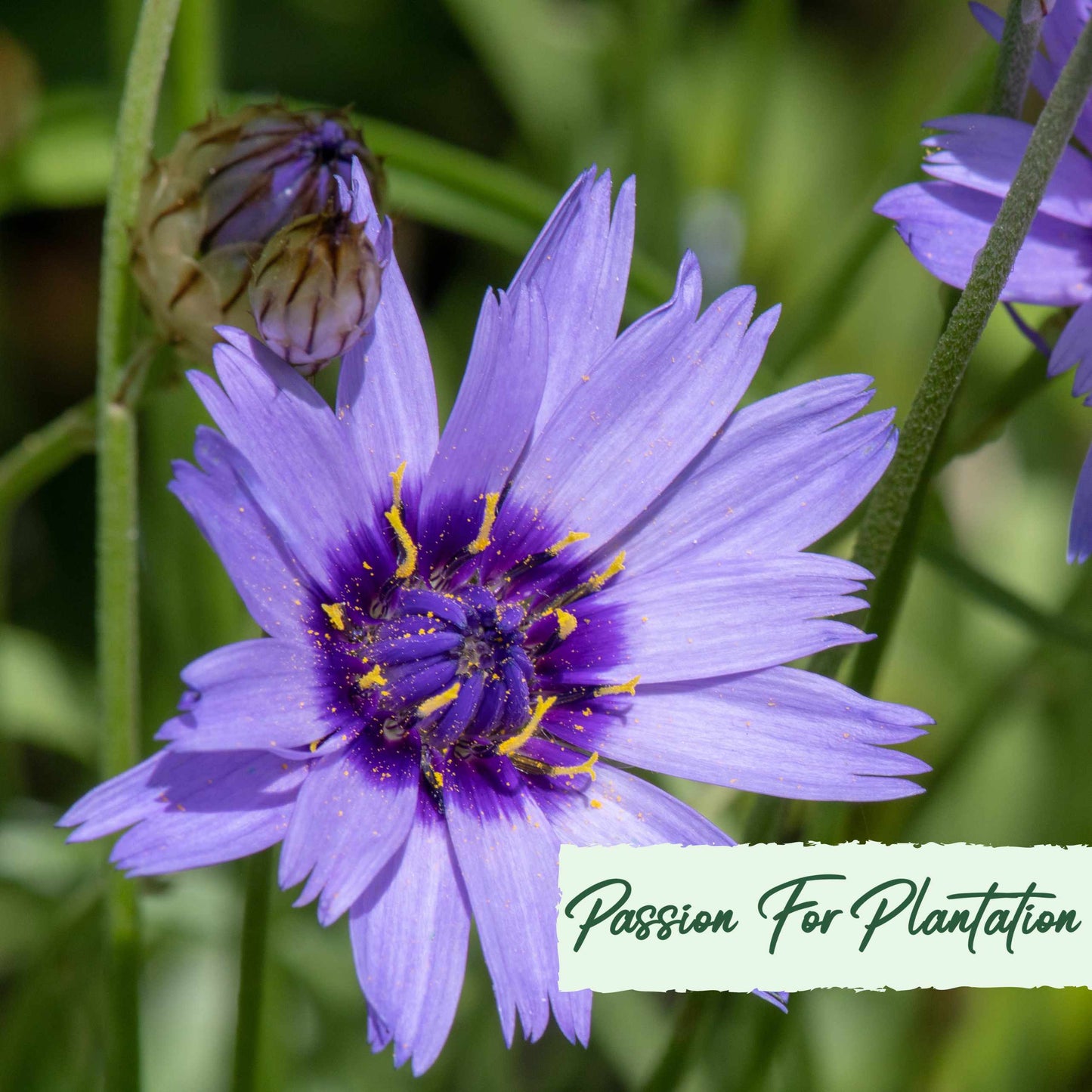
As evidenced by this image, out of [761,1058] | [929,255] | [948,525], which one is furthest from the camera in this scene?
[948,525]

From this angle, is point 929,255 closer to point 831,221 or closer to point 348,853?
point 348,853

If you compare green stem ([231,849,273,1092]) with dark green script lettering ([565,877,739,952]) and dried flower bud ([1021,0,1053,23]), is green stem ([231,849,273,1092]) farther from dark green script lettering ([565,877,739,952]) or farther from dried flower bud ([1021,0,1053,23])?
dried flower bud ([1021,0,1053,23])

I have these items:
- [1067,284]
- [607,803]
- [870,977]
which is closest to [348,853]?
[607,803]

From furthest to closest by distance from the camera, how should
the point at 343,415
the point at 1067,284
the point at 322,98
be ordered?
the point at 322,98, the point at 1067,284, the point at 343,415

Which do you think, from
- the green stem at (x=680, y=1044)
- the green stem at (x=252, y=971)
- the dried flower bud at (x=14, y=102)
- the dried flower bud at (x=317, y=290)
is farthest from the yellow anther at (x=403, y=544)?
the dried flower bud at (x=14, y=102)

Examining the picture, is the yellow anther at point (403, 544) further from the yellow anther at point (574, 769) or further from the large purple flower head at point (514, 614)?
the yellow anther at point (574, 769)

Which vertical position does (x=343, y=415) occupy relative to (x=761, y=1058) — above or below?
above

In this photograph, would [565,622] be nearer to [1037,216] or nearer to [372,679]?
[372,679]
